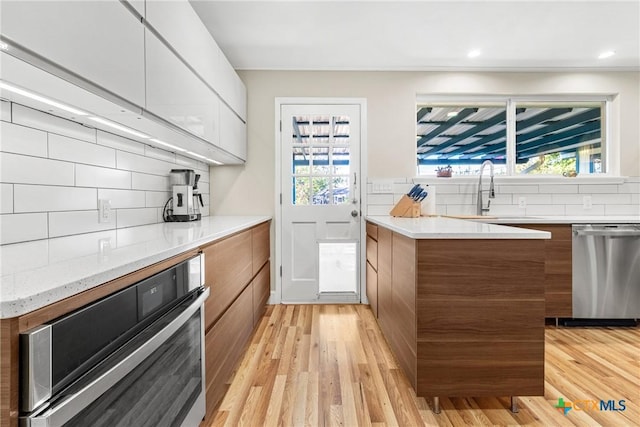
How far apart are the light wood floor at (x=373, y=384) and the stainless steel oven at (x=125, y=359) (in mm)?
473

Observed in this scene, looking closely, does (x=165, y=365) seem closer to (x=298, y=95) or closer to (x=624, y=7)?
(x=298, y=95)

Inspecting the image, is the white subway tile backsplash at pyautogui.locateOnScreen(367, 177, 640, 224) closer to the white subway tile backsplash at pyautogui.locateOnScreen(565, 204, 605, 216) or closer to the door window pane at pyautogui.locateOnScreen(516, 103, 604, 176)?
the white subway tile backsplash at pyautogui.locateOnScreen(565, 204, 605, 216)

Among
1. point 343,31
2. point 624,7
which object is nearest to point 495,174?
point 624,7

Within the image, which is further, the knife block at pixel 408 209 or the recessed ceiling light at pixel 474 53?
the recessed ceiling light at pixel 474 53

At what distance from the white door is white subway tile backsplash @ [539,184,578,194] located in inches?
72.2

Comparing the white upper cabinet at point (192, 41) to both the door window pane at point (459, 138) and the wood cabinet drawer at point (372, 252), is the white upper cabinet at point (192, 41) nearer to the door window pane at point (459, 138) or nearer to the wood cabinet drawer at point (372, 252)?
the wood cabinet drawer at point (372, 252)

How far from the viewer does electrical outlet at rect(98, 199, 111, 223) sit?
1636mm

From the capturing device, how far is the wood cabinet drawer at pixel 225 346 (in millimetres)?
1434

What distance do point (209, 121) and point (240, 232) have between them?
0.78 metres

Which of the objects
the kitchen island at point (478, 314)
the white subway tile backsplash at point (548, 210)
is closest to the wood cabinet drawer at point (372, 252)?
the kitchen island at point (478, 314)

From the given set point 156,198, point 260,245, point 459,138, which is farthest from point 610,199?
point 156,198

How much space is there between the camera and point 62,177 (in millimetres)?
1418

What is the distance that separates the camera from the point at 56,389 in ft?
1.91

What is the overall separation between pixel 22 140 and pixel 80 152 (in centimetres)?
28
